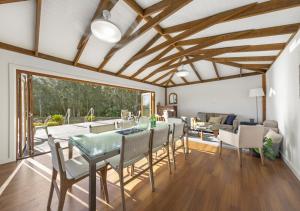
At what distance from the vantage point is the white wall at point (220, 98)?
18.2 feet

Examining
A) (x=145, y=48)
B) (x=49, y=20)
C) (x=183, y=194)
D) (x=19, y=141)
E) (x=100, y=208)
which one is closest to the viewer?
(x=100, y=208)

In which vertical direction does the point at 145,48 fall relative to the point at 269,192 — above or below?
above

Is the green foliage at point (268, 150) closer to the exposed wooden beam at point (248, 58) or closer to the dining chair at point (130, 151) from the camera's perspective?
the exposed wooden beam at point (248, 58)

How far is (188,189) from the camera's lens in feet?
6.50

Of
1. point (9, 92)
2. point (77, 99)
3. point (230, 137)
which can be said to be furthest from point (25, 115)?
point (77, 99)

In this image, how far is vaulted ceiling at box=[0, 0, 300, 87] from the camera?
2148 millimetres

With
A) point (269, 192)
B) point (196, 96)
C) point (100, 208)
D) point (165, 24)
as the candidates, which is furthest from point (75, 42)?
point (196, 96)

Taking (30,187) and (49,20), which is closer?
(30,187)

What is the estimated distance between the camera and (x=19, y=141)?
3.09 m

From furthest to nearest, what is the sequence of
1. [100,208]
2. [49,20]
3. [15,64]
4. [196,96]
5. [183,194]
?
1. [196,96]
2. [15,64]
3. [49,20]
4. [183,194]
5. [100,208]

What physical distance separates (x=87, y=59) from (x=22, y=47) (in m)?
1.32

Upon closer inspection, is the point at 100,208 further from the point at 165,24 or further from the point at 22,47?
the point at 22,47

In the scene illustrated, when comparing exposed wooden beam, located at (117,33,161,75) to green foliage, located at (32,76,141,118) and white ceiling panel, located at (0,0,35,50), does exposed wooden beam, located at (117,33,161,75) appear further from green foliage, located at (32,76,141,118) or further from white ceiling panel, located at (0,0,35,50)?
green foliage, located at (32,76,141,118)

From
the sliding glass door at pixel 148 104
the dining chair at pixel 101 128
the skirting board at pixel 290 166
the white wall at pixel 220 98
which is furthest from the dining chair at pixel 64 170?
the white wall at pixel 220 98
